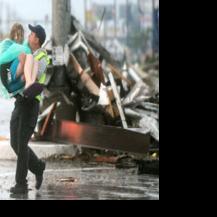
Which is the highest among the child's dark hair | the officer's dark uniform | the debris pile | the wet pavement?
the child's dark hair

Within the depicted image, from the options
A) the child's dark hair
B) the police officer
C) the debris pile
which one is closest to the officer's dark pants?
the police officer

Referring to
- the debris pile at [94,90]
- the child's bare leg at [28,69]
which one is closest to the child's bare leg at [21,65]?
the child's bare leg at [28,69]

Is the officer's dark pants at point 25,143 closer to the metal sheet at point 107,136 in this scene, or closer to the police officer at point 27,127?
the police officer at point 27,127

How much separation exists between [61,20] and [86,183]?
1.75 meters

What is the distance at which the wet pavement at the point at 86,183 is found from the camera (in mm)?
9914

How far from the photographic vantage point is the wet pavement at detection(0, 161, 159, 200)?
9914 mm

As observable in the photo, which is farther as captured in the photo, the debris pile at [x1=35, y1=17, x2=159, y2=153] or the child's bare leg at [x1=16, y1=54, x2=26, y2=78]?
the debris pile at [x1=35, y1=17, x2=159, y2=153]

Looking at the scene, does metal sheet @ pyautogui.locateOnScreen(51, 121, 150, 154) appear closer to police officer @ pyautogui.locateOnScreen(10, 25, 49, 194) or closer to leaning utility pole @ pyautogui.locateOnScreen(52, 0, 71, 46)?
police officer @ pyautogui.locateOnScreen(10, 25, 49, 194)

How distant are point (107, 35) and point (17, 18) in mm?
965

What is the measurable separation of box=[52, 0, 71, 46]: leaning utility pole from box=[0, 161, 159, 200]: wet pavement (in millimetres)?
1333

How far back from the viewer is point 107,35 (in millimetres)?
9969
